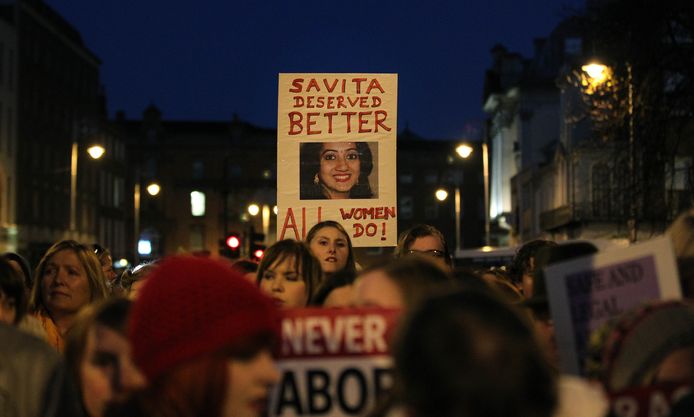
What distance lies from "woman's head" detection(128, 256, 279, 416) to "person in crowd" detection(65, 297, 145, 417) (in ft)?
1.24

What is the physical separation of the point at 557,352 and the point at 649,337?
2.72 ft

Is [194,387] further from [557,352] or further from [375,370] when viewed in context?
[557,352]

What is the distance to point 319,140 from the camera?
33.1 feet

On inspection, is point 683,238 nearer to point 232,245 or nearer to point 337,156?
point 337,156

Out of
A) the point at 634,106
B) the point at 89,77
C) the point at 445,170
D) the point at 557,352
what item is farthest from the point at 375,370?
the point at 445,170

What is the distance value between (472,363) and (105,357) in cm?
161

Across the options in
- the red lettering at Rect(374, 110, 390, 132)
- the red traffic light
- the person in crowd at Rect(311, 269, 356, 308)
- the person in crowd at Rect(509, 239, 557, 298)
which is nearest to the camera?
the person in crowd at Rect(311, 269, 356, 308)

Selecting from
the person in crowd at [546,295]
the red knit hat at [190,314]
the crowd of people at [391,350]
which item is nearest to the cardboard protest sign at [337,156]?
the person in crowd at [546,295]

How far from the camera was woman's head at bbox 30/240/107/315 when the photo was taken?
7082 millimetres

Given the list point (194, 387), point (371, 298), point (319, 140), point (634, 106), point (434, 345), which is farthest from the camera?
point (634, 106)

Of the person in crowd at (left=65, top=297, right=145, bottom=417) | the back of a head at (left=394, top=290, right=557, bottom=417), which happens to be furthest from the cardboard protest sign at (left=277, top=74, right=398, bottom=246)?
the back of a head at (left=394, top=290, right=557, bottom=417)

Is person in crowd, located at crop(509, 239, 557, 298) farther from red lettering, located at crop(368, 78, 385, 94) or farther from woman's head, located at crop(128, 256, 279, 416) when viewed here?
woman's head, located at crop(128, 256, 279, 416)

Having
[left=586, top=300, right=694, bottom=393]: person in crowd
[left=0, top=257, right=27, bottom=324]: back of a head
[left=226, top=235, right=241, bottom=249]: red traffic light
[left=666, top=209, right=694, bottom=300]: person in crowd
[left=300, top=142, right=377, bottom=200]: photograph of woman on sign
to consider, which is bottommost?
[left=586, top=300, right=694, bottom=393]: person in crowd

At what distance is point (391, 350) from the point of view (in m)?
2.99
